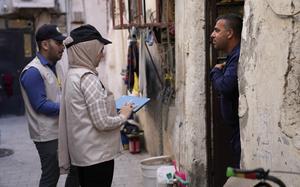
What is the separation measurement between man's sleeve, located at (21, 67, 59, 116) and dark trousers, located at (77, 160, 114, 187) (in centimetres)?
61

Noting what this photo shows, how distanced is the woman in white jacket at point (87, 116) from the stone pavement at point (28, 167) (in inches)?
94.2

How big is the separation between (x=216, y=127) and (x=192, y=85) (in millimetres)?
484

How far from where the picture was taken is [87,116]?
3.12 meters

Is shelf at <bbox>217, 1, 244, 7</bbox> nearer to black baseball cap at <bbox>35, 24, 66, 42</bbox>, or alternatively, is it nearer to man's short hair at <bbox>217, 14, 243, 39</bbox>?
man's short hair at <bbox>217, 14, 243, 39</bbox>

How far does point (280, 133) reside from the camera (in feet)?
7.67

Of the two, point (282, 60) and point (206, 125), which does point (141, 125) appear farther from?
point (282, 60)

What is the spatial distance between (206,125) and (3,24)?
9824mm

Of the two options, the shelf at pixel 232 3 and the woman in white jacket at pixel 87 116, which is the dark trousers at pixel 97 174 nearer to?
the woman in white jacket at pixel 87 116

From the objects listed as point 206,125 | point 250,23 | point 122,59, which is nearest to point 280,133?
point 250,23

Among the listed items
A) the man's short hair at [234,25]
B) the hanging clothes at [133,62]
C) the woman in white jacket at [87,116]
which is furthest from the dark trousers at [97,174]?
the hanging clothes at [133,62]

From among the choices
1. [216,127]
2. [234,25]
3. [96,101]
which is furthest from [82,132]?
[216,127]

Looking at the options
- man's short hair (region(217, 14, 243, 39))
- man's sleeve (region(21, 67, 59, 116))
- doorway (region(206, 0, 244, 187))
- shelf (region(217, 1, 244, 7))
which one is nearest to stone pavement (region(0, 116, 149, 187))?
doorway (region(206, 0, 244, 187))

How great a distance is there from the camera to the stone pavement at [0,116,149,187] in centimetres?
575

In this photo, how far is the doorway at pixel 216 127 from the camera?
13.8 feet
